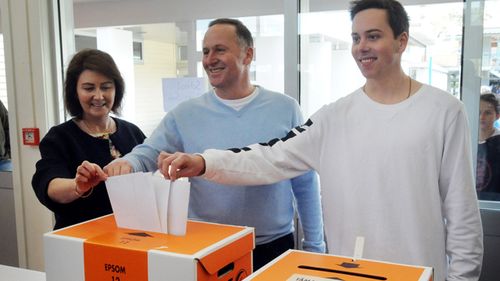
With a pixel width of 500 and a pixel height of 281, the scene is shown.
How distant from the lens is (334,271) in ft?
2.66

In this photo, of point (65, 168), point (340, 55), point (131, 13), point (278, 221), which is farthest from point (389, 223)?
point (131, 13)

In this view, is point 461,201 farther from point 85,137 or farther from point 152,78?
point 152,78

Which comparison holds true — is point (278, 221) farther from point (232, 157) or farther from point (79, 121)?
point (79, 121)

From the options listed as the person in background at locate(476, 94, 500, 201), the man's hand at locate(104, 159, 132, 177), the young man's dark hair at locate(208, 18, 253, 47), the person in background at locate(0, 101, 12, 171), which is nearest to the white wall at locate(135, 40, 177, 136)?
the person in background at locate(0, 101, 12, 171)

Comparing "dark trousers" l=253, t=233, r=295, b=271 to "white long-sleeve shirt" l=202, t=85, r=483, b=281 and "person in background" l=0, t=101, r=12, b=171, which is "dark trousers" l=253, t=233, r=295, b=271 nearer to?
"white long-sleeve shirt" l=202, t=85, r=483, b=281

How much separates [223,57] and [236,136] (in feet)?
0.93

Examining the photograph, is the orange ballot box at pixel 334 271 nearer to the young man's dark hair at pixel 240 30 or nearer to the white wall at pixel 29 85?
the young man's dark hair at pixel 240 30

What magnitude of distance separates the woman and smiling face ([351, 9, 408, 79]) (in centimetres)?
93

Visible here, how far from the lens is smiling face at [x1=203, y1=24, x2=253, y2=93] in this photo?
5.14ft

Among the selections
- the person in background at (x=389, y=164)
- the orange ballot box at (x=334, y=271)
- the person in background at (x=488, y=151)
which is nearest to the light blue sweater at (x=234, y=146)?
the person in background at (x=389, y=164)

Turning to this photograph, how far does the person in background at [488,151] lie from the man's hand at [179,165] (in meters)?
1.37

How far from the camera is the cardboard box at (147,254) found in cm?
82

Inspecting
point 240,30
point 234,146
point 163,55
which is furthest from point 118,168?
point 163,55

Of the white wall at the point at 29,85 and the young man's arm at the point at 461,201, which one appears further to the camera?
the white wall at the point at 29,85
